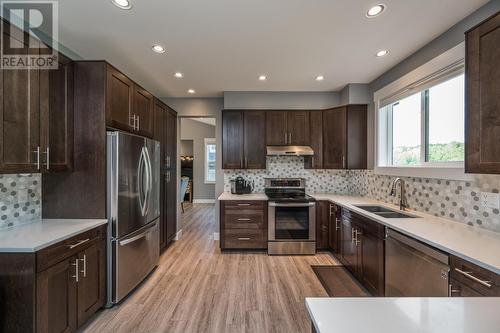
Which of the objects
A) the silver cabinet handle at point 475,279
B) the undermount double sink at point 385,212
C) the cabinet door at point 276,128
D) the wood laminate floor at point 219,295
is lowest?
the wood laminate floor at point 219,295

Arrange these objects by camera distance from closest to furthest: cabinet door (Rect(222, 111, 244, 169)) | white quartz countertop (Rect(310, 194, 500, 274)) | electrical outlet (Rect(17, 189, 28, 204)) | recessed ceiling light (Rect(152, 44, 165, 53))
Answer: white quartz countertop (Rect(310, 194, 500, 274))
electrical outlet (Rect(17, 189, 28, 204))
recessed ceiling light (Rect(152, 44, 165, 53))
cabinet door (Rect(222, 111, 244, 169))

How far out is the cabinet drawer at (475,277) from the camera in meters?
1.25

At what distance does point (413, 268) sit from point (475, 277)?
0.53 meters

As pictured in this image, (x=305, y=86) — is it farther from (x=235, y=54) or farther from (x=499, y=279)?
(x=499, y=279)

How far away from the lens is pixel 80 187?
2.22 m

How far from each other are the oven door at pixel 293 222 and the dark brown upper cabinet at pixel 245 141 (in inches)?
32.5

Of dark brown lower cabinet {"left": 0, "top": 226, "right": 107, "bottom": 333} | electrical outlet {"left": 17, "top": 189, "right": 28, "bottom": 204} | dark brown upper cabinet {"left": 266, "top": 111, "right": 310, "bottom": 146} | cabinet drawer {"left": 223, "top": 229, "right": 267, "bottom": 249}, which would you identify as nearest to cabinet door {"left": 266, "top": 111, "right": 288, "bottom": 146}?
dark brown upper cabinet {"left": 266, "top": 111, "right": 310, "bottom": 146}

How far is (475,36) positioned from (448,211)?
1508 mm

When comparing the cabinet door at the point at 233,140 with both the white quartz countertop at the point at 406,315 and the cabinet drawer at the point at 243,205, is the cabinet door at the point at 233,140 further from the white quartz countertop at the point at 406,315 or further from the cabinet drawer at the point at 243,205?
the white quartz countertop at the point at 406,315

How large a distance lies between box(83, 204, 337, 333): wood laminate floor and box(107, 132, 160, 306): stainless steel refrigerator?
0.23 m

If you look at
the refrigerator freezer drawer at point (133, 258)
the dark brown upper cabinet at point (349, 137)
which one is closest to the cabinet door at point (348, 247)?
the dark brown upper cabinet at point (349, 137)

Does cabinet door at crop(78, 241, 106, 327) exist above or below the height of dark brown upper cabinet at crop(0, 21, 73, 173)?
below

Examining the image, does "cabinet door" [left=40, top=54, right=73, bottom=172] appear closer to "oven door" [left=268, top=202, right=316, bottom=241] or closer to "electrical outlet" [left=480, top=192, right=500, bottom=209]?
"oven door" [left=268, top=202, right=316, bottom=241]

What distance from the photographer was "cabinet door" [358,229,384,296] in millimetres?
2291
